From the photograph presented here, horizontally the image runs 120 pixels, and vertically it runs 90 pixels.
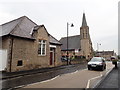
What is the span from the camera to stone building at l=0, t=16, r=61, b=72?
46.6 ft

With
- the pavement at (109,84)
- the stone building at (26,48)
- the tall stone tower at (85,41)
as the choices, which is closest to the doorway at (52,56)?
the stone building at (26,48)

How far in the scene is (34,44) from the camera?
1706cm

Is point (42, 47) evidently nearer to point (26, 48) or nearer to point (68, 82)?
point (26, 48)

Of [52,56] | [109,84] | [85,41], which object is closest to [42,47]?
[52,56]

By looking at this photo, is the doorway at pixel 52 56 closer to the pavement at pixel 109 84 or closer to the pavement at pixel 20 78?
the pavement at pixel 20 78

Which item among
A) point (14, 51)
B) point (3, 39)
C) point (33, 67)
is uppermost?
point (3, 39)

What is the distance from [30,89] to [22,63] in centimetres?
940

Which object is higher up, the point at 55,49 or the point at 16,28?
the point at 16,28

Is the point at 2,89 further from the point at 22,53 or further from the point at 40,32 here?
the point at 40,32

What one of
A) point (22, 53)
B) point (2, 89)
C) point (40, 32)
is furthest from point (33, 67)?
point (2, 89)

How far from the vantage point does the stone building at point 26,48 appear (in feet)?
46.6

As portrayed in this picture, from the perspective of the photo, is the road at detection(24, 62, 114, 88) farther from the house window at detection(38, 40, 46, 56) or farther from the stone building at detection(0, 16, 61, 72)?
the house window at detection(38, 40, 46, 56)

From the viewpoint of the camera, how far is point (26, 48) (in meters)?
16.0

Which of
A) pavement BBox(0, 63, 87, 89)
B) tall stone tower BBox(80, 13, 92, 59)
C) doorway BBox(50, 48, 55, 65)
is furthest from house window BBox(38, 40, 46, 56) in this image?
tall stone tower BBox(80, 13, 92, 59)
